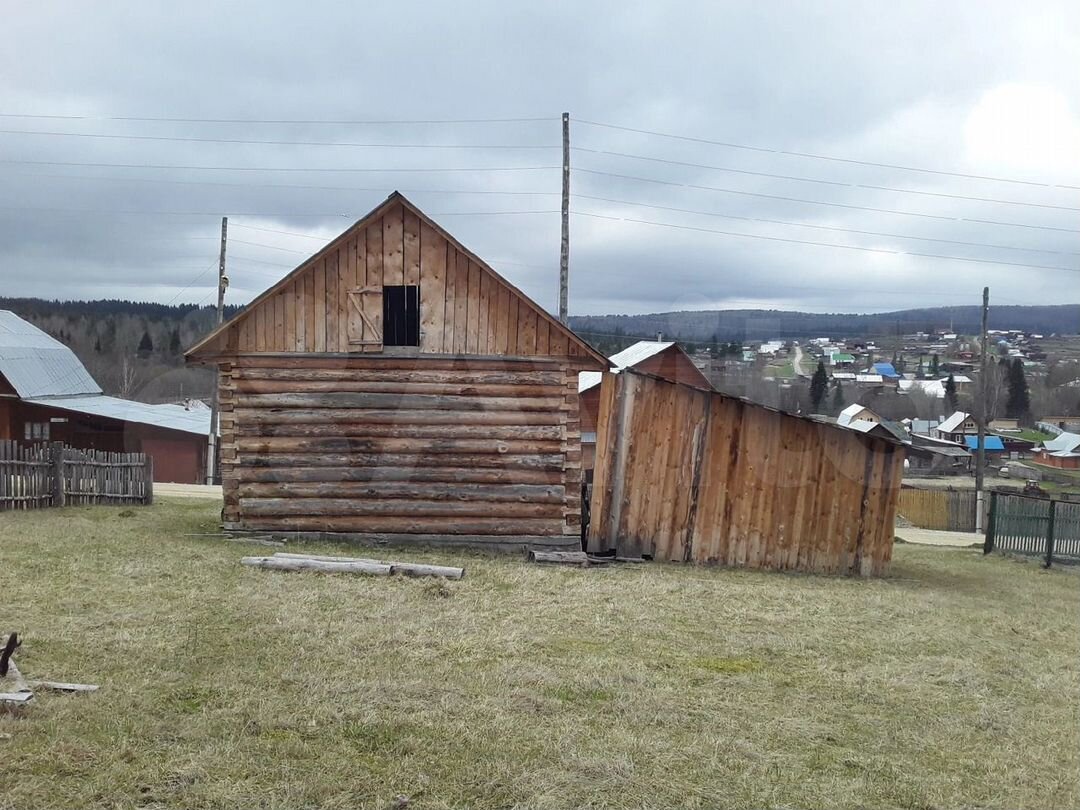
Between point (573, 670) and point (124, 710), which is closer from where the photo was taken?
point (124, 710)

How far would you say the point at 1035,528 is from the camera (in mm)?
21484

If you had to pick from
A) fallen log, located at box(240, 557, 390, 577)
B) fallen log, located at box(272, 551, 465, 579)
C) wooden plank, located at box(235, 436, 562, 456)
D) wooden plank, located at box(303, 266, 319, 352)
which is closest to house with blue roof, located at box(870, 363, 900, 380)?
wooden plank, located at box(235, 436, 562, 456)

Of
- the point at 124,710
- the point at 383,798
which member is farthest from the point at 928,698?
the point at 124,710

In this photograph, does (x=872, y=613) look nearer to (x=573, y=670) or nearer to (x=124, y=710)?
(x=573, y=670)

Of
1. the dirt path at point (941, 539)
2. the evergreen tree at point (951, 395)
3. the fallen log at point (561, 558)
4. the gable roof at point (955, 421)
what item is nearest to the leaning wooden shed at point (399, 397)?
the fallen log at point (561, 558)

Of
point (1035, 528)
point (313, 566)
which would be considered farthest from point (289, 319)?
point (1035, 528)

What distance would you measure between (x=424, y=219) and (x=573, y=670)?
374 inches

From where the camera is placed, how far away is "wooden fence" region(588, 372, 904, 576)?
644 inches

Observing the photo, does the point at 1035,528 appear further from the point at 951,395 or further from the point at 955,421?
the point at 955,421

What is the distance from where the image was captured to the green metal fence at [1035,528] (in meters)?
20.7

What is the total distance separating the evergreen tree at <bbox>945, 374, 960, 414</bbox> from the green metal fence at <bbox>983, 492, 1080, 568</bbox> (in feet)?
72.3

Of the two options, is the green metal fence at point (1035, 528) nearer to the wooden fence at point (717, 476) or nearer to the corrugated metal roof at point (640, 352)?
the wooden fence at point (717, 476)

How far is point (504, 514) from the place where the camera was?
53.7ft

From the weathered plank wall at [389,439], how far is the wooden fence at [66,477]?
5.07 m
